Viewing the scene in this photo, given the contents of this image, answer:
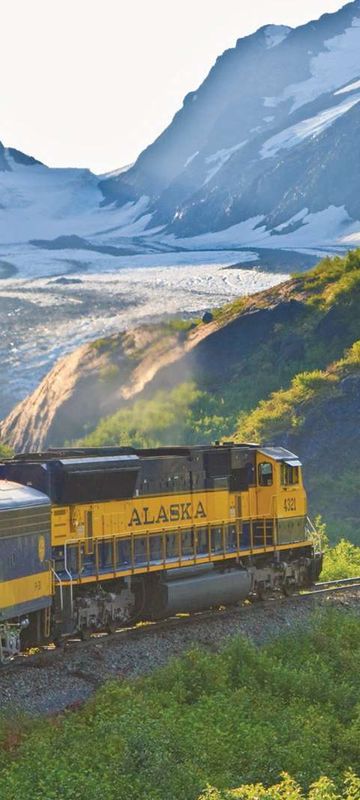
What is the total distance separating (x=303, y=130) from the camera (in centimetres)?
17700

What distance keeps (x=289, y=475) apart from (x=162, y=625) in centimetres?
545

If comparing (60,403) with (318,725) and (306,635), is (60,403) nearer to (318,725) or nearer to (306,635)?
(306,635)

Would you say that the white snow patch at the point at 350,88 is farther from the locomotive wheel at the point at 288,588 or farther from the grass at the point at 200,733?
the grass at the point at 200,733

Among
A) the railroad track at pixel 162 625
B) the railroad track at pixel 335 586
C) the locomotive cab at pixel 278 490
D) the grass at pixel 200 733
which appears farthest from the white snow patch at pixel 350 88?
the grass at pixel 200 733

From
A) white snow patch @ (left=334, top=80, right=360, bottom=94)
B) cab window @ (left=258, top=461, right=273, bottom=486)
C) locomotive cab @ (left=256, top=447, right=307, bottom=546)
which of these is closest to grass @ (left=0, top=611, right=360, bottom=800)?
locomotive cab @ (left=256, top=447, right=307, bottom=546)

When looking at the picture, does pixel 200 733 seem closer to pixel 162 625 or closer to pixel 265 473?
pixel 162 625

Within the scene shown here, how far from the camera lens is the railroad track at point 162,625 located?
19000 mm

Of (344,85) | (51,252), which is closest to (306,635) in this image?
(51,252)

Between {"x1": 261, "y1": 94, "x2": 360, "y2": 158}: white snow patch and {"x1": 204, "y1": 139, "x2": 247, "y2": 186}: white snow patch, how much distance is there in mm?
10668

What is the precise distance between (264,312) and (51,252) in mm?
104192

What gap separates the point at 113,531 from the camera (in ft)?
71.6

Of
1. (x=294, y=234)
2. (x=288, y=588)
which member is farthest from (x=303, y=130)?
(x=288, y=588)

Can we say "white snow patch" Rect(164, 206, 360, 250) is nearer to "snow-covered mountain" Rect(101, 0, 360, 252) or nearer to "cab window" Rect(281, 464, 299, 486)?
"snow-covered mountain" Rect(101, 0, 360, 252)

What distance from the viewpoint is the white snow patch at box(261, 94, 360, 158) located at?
170m
